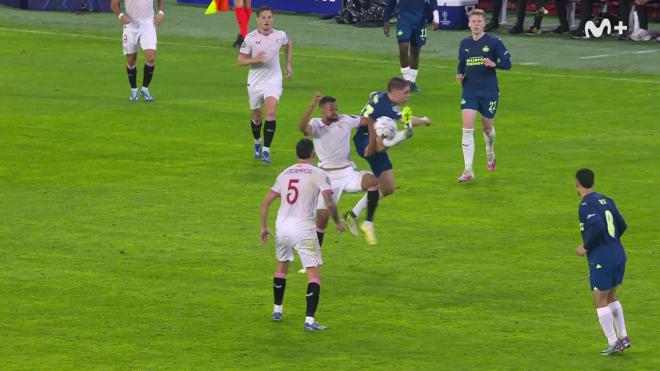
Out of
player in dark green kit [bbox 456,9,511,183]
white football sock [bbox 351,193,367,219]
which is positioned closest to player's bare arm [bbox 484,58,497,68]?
player in dark green kit [bbox 456,9,511,183]

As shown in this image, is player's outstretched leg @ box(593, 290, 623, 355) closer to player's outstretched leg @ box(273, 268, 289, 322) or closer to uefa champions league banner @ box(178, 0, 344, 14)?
player's outstretched leg @ box(273, 268, 289, 322)

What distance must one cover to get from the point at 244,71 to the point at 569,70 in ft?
24.5

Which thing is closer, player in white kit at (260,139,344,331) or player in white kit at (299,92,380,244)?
player in white kit at (260,139,344,331)

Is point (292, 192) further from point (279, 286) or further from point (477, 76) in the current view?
point (477, 76)

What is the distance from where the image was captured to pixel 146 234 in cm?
1888

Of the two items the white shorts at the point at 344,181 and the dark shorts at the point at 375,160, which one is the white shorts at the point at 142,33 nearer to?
the dark shorts at the point at 375,160

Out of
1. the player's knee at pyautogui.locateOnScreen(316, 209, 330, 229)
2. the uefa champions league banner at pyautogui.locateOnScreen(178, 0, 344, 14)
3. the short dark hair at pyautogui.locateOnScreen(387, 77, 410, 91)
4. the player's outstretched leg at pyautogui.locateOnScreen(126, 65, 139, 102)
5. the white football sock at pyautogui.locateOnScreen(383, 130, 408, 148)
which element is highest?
the short dark hair at pyautogui.locateOnScreen(387, 77, 410, 91)

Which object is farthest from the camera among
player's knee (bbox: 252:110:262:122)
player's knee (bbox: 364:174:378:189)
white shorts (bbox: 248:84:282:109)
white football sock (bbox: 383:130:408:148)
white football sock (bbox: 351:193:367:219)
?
player's knee (bbox: 252:110:262:122)

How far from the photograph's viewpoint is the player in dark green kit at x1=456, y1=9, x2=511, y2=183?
73.0 ft

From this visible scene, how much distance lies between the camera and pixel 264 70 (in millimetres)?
23562

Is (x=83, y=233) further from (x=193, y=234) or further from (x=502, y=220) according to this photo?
(x=502, y=220)

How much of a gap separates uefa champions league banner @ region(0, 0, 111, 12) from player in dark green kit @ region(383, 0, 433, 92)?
1571 centimetres

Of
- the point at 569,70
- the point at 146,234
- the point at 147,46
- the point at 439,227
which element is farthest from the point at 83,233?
the point at 569,70

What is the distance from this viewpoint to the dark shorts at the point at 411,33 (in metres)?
30.7
